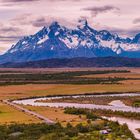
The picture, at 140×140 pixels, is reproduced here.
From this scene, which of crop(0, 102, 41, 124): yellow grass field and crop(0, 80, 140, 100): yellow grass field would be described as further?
crop(0, 80, 140, 100): yellow grass field

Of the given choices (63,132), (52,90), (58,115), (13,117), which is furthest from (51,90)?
(63,132)

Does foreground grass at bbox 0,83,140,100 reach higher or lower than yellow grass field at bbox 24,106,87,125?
lower

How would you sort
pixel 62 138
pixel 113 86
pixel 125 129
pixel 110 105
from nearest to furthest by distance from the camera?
pixel 62 138 < pixel 125 129 < pixel 110 105 < pixel 113 86

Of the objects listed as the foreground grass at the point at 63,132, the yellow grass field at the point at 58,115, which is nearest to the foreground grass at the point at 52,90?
the yellow grass field at the point at 58,115

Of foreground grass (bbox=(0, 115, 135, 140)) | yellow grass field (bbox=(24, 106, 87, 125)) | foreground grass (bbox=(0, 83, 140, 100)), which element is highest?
foreground grass (bbox=(0, 115, 135, 140))

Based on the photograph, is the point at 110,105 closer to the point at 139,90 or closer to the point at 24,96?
the point at 24,96

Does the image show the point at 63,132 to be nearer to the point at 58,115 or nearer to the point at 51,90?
the point at 58,115

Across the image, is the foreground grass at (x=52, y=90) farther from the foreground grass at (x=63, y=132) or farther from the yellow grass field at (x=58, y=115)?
the foreground grass at (x=63, y=132)

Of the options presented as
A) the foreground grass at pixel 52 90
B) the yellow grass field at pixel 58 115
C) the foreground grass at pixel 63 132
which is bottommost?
the foreground grass at pixel 52 90

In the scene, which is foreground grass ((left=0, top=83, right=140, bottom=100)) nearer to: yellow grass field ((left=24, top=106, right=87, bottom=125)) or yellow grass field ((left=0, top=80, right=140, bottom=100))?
yellow grass field ((left=0, top=80, right=140, bottom=100))

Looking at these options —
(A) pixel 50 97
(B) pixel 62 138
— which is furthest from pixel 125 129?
(A) pixel 50 97

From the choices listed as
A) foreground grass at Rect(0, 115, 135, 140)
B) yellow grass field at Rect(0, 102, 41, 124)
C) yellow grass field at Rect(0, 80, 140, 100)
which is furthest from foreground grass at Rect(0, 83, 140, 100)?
foreground grass at Rect(0, 115, 135, 140)
